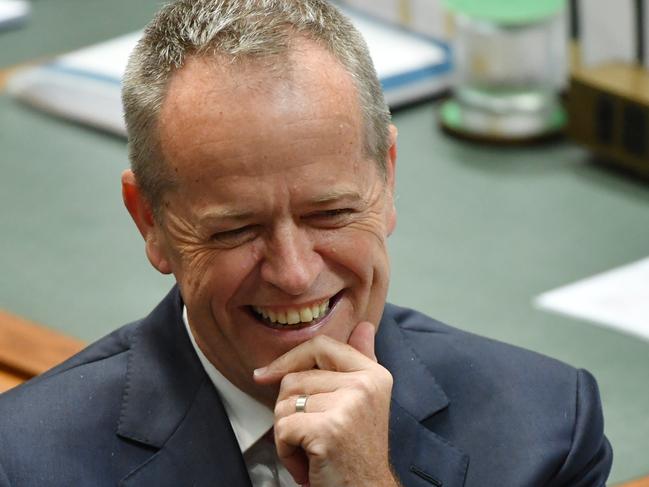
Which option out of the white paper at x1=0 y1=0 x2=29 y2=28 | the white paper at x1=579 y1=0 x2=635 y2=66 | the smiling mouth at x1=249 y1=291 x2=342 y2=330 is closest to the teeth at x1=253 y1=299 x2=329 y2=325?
the smiling mouth at x1=249 y1=291 x2=342 y2=330

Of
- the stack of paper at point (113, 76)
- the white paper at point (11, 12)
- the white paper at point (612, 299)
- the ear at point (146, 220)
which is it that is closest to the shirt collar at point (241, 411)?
the ear at point (146, 220)

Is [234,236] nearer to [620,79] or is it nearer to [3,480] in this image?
[3,480]

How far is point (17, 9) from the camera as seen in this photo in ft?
15.8

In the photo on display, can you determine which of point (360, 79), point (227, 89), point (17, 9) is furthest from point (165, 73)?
point (17, 9)

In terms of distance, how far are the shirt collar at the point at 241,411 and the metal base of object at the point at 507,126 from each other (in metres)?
2.05

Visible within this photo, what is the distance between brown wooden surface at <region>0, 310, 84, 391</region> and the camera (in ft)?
8.63

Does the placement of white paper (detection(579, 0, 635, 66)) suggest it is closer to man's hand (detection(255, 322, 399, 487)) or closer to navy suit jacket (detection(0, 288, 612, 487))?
navy suit jacket (detection(0, 288, 612, 487))

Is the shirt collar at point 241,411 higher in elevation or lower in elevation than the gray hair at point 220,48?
lower

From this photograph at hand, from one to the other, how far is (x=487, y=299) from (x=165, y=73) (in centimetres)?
155

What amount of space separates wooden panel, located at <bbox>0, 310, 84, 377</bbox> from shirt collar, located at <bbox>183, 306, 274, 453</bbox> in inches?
34.0

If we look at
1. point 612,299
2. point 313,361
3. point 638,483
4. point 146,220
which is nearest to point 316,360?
point 313,361

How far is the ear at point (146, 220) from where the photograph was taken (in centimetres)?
173

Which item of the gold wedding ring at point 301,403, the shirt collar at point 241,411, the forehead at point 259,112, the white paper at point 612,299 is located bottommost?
the white paper at point 612,299

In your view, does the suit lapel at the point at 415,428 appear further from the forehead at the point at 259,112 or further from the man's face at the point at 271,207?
the forehead at the point at 259,112
